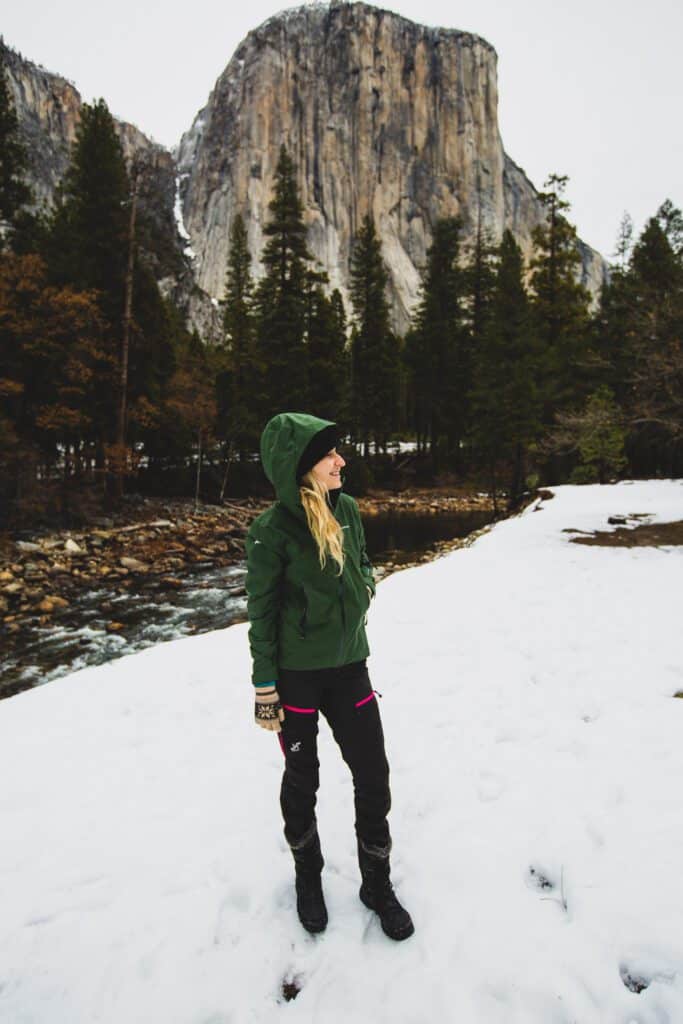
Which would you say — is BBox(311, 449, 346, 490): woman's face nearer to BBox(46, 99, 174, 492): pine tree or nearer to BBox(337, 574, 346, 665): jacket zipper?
BBox(337, 574, 346, 665): jacket zipper

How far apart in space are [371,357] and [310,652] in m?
31.3

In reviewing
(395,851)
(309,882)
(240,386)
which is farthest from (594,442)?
(309,882)

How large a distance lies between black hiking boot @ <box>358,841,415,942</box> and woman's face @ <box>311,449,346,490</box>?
1.50 m

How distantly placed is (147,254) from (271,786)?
2071 centimetres

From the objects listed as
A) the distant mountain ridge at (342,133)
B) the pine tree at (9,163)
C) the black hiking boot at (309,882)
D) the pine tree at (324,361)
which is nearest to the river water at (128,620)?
the black hiking boot at (309,882)

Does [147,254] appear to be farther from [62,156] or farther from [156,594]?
[62,156]

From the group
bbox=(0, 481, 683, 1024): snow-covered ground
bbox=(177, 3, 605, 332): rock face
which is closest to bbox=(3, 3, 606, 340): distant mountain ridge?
bbox=(177, 3, 605, 332): rock face

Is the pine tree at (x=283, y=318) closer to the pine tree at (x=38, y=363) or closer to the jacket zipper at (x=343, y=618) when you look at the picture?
the pine tree at (x=38, y=363)

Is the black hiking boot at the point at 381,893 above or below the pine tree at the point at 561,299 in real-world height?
below

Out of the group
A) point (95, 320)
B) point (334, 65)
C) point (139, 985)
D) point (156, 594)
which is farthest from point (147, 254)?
point (334, 65)

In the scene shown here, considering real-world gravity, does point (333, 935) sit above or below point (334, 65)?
below

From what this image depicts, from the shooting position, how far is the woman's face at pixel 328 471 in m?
1.95

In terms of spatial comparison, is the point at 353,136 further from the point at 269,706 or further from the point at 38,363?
the point at 269,706

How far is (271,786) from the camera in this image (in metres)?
2.85
